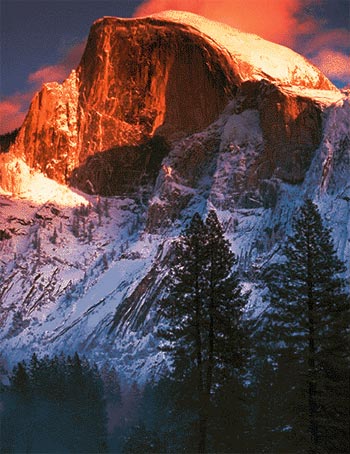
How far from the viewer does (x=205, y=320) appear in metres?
34.2

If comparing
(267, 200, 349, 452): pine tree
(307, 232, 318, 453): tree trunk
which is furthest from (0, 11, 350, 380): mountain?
(307, 232, 318, 453): tree trunk

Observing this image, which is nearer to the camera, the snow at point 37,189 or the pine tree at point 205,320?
the pine tree at point 205,320

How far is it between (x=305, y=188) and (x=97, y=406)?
58.3 m

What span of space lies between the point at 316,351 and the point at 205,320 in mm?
4726

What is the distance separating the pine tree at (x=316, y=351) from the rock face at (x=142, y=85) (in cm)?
12010

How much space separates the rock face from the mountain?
0.86ft

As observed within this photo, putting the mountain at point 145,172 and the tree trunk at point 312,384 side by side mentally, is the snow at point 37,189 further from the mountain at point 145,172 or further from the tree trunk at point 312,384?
the tree trunk at point 312,384

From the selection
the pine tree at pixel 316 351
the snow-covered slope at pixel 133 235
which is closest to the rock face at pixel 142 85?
the snow-covered slope at pixel 133 235

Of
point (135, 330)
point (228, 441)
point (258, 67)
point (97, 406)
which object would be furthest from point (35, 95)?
point (228, 441)

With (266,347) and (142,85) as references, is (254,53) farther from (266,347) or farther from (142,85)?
(266,347)

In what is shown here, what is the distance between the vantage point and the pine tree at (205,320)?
34.1 metres

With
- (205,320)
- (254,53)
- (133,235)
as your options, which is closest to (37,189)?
(133,235)

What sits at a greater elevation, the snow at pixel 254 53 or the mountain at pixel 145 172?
the snow at pixel 254 53

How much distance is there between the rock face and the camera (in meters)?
154
